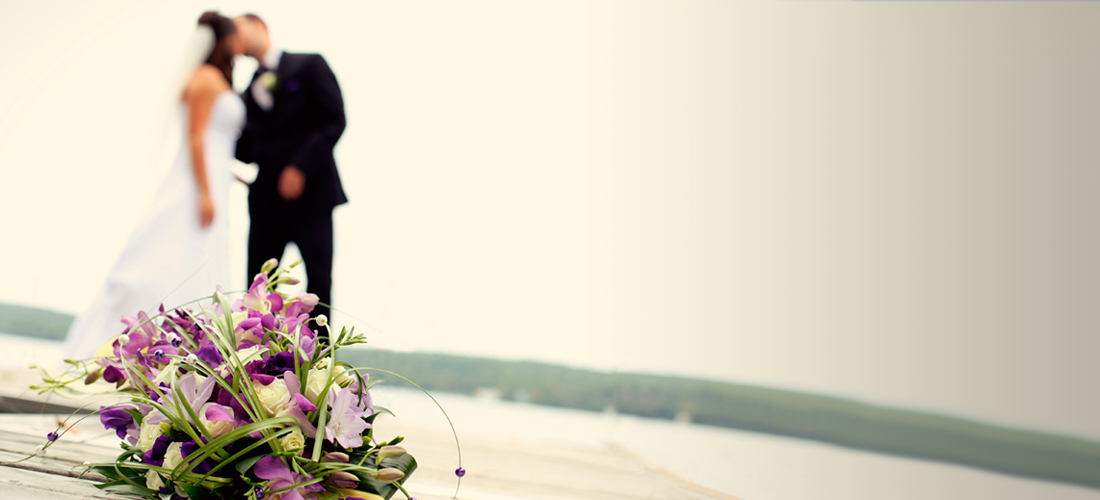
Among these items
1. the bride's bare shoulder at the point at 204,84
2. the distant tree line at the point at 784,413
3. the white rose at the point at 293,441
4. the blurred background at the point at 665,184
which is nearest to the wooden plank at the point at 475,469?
the white rose at the point at 293,441

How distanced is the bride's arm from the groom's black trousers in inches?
5.7

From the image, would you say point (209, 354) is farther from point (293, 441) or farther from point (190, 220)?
point (190, 220)

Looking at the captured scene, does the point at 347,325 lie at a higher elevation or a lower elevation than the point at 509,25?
lower

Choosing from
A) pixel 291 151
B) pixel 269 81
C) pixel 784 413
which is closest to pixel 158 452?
pixel 291 151

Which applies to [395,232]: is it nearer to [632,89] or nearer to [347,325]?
[632,89]

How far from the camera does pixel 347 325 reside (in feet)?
1.90

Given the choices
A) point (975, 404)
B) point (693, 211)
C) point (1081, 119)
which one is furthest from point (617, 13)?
point (975, 404)

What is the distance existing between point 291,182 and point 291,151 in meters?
0.18

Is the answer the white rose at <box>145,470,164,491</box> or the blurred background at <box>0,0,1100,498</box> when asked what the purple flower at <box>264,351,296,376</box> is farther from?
the blurred background at <box>0,0,1100,498</box>

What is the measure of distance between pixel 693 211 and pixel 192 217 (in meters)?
8.99

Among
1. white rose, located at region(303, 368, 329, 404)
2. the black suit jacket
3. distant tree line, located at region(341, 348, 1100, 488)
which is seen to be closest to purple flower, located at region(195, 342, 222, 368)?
white rose, located at region(303, 368, 329, 404)

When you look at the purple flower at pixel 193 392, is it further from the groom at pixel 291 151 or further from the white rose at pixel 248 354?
the groom at pixel 291 151

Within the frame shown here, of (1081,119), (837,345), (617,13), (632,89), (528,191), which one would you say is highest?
(1081,119)

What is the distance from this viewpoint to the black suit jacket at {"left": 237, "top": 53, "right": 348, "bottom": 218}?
1932 mm
